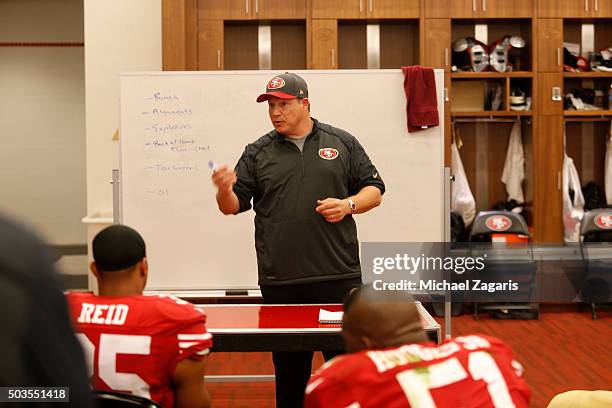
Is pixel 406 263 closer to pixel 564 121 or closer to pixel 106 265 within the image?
pixel 564 121

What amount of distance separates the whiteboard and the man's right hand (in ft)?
7.78

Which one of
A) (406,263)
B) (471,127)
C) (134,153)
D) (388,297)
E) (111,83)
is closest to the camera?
(388,297)

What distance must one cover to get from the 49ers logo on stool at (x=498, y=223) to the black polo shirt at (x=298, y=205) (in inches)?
147

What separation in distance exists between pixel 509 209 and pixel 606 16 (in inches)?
74.3

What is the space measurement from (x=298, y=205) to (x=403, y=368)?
5.99 feet

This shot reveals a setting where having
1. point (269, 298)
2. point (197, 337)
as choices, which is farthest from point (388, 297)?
point (269, 298)

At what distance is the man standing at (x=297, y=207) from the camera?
3.31m

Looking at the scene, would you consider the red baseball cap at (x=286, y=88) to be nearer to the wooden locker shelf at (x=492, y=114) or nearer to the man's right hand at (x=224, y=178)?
the man's right hand at (x=224, y=178)

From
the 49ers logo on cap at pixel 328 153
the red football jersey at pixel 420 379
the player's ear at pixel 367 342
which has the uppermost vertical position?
the 49ers logo on cap at pixel 328 153

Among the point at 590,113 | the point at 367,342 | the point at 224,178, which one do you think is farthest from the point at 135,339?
the point at 590,113

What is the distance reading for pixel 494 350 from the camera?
5.54ft

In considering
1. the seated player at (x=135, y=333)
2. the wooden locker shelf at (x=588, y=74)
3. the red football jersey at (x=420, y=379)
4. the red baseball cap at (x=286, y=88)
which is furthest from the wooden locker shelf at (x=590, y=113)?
the red football jersey at (x=420, y=379)

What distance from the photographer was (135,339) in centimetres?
199

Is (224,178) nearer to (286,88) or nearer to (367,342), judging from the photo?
(286,88)
